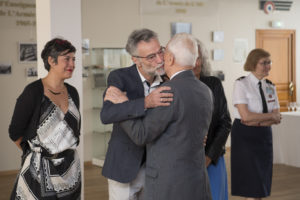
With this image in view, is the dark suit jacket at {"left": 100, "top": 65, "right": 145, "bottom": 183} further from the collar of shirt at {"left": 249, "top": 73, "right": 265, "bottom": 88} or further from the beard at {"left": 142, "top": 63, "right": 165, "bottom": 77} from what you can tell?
the collar of shirt at {"left": 249, "top": 73, "right": 265, "bottom": 88}

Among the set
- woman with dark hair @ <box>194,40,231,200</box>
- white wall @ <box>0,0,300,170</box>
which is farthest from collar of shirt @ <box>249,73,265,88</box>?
white wall @ <box>0,0,300,170</box>

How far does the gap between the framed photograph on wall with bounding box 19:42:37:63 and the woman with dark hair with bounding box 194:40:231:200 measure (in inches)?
219

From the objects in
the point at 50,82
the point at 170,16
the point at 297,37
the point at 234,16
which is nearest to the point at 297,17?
the point at 297,37

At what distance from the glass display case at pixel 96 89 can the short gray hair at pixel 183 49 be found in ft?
20.8

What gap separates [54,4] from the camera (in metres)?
4.20

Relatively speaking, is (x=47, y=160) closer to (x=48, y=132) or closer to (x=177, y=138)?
(x=48, y=132)

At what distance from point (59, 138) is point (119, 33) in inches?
236

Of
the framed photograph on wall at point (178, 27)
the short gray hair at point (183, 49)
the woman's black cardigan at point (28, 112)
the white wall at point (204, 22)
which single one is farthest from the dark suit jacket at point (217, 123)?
the framed photograph on wall at point (178, 27)

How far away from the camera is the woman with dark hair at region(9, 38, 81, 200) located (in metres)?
3.31

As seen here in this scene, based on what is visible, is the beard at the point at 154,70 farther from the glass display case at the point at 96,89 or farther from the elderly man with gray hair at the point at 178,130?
the glass display case at the point at 96,89

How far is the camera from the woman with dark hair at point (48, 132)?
331 cm

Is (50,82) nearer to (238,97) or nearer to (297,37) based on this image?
(238,97)

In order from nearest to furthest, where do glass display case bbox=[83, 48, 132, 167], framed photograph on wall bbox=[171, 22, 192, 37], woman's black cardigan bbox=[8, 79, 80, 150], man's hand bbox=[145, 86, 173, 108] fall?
man's hand bbox=[145, 86, 173, 108], woman's black cardigan bbox=[8, 79, 80, 150], glass display case bbox=[83, 48, 132, 167], framed photograph on wall bbox=[171, 22, 192, 37]

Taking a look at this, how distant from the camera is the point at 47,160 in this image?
333 cm
